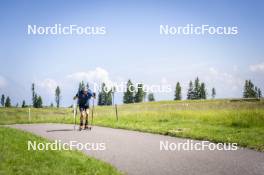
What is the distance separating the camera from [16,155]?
31.1ft

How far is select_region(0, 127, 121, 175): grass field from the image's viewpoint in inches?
308

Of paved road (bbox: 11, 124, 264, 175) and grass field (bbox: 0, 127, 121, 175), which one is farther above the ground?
grass field (bbox: 0, 127, 121, 175)

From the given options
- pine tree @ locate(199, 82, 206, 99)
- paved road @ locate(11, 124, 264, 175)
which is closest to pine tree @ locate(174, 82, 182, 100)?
pine tree @ locate(199, 82, 206, 99)

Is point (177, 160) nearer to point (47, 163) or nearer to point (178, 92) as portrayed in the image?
point (47, 163)

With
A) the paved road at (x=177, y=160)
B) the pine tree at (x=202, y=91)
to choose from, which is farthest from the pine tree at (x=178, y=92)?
the paved road at (x=177, y=160)

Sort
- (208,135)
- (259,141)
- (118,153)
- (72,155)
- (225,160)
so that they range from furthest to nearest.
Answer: (208,135)
(259,141)
(118,153)
(72,155)
(225,160)

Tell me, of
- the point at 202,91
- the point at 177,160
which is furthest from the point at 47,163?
the point at 202,91

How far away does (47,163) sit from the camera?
872cm

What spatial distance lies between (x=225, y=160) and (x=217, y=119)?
11.9m

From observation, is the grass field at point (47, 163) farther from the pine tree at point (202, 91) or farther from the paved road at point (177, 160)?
the pine tree at point (202, 91)

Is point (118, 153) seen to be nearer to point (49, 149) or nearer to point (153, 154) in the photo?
point (153, 154)

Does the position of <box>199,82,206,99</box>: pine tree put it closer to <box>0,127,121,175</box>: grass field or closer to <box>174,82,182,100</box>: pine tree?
<box>174,82,182,100</box>: pine tree

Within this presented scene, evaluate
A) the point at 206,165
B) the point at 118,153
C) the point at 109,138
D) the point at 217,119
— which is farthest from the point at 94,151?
the point at 217,119

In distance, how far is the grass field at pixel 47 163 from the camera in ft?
25.7
